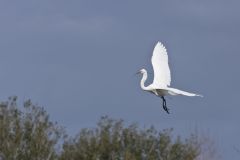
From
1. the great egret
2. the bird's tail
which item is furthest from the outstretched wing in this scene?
the bird's tail

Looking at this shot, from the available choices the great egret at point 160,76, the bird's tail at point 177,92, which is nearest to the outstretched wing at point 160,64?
the great egret at point 160,76

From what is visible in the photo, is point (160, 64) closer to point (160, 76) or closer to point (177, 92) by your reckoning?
point (160, 76)

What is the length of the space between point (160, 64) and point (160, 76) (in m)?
0.74

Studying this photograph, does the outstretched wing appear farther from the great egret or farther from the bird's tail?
the bird's tail

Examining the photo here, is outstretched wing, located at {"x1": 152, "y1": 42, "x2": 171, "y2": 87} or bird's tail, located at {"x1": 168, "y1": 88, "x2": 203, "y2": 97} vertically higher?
outstretched wing, located at {"x1": 152, "y1": 42, "x2": 171, "y2": 87}

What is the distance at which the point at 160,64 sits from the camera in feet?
114

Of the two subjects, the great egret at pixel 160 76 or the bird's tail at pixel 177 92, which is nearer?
the bird's tail at pixel 177 92

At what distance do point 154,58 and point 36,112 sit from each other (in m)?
7.74

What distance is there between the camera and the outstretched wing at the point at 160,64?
3419 cm

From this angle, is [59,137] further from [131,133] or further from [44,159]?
[131,133]

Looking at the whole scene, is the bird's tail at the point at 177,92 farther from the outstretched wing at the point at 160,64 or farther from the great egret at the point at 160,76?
the outstretched wing at the point at 160,64

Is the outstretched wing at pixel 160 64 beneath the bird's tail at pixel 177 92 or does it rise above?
above

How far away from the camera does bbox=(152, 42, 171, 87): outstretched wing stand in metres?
34.2

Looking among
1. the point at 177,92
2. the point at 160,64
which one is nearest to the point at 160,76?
the point at 160,64
